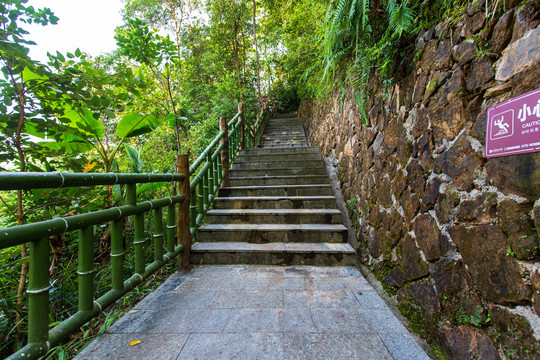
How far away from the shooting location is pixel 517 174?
2.98 feet

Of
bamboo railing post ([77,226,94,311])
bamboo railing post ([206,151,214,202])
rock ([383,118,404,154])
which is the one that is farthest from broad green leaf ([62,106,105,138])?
rock ([383,118,404,154])

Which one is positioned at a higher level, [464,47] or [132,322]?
[464,47]

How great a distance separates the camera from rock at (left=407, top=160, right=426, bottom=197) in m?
1.52

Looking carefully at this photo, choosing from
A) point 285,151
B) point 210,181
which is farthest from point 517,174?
point 285,151

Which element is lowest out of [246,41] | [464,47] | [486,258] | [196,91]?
[486,258]

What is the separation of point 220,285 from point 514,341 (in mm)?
1842

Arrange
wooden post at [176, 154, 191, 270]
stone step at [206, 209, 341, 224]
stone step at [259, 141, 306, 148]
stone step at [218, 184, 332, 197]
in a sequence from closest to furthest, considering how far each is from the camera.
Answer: wooden post at [176, 154, 191, 270] < stone step at [206, 209, 341, 224] < stone step at [218, 184, 332, 197] < stone step at [259, 141, 306, 148]

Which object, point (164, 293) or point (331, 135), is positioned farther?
point (331, 135)

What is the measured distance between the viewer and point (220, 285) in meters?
1.99

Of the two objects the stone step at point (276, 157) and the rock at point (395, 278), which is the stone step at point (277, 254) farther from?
the stone step at point (276, 157)

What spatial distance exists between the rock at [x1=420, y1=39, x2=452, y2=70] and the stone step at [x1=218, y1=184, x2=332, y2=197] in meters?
2.21

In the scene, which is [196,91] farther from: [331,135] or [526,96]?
[526,96]

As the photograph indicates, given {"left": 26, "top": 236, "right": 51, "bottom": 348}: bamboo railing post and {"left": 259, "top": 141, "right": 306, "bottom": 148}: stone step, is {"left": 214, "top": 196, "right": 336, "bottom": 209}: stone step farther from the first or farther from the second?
{"left": 259, "top": 141, "right": 306, "bottom": 148}: stone step

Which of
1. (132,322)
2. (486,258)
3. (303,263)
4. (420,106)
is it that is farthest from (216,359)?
(420,106)
